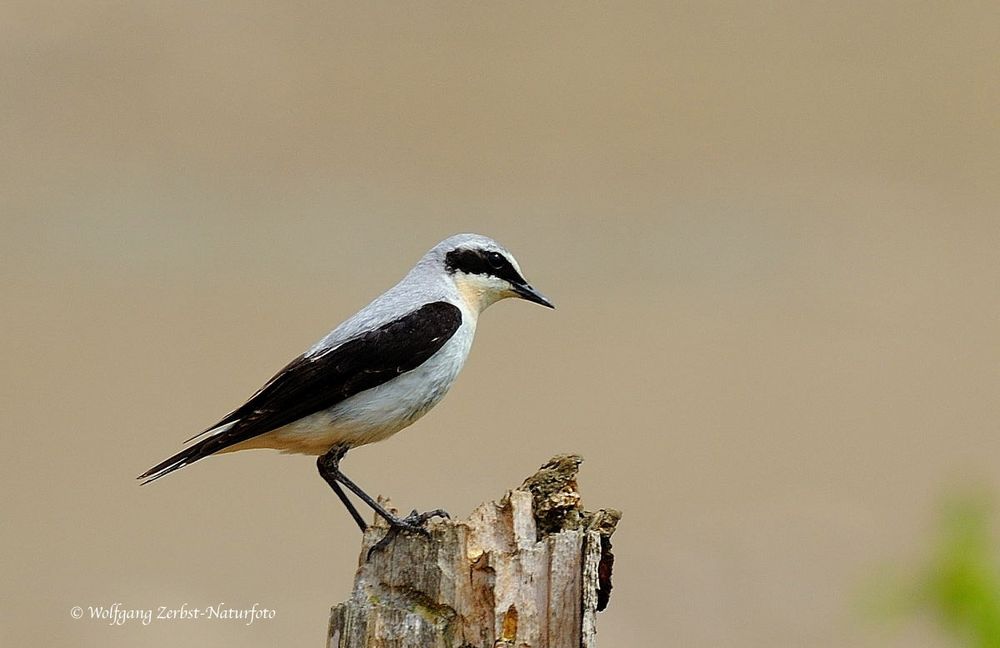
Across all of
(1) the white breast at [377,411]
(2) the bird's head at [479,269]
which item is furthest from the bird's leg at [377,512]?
(2) the bird's head at [479,269]

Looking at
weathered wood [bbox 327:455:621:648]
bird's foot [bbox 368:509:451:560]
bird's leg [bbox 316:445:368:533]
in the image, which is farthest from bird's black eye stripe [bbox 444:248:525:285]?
weathered wood [bbox 327:455:621:648]

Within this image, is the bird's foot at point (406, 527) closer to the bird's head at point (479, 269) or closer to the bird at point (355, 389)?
the bird at point (355, 389)

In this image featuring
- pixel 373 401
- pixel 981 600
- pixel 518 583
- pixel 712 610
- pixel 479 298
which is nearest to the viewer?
pixel 981 600

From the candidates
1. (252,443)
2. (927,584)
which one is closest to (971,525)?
(927,584)

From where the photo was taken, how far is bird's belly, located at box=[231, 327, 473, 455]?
6.82 meters

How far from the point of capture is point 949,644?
14.3ft

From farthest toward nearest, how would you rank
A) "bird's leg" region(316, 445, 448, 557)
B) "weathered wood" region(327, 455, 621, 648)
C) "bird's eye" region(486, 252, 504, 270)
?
"bird's eye" region(486, 252, 504, 270)
"bird's leg" region(316, 445, 448, 557)
"weathered wood" region(327, 455, 621, 648)

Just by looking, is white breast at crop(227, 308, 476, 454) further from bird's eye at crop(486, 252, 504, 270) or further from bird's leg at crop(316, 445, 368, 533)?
bird's eye at crop(486, 252, 504, 270)

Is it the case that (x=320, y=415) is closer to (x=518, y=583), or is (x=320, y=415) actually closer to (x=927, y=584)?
(x=518, y=583)

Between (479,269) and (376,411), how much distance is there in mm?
1131

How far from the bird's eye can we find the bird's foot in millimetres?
1642

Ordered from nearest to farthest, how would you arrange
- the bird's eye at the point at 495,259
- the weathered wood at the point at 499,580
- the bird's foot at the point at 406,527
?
the weathered wood at the point at 499,580
the bird's foot at the point at 406,527
the bird's eye at the point at 495,259

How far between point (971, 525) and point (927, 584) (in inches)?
10.8

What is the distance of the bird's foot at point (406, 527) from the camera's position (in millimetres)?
5570
